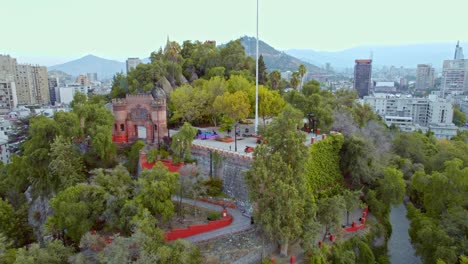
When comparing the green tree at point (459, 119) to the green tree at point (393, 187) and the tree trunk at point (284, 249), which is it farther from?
the tree trunk at point (284, 249)

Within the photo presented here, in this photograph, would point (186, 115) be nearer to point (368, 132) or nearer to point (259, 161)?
point (259, 161)

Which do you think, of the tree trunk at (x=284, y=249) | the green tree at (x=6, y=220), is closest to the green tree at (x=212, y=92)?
the tree trunk at (x=284, y=249)

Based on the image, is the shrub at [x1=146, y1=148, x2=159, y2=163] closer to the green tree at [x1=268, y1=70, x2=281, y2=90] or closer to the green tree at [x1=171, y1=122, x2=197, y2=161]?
the green tree at [x1=171, y1=122, x2=197, y2=161]

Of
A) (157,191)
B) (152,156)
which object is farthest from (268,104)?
(157,191)

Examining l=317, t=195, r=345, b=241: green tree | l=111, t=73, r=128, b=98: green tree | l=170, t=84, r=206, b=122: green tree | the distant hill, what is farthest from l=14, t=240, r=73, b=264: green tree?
the distant hill

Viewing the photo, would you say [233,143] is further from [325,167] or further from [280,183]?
[280,183]

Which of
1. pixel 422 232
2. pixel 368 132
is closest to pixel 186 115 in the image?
pixel 368 132
